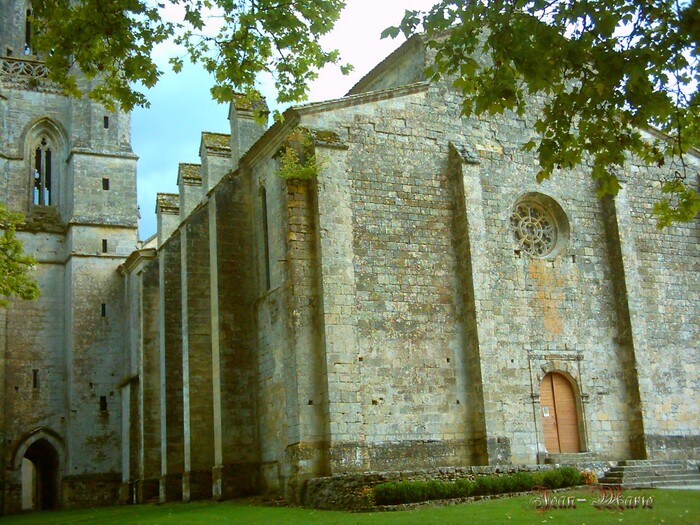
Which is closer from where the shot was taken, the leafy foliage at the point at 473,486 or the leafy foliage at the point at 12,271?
the leafy foliage at the point at 473,486

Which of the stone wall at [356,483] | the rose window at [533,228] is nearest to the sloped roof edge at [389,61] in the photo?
the rose window at [533,228]

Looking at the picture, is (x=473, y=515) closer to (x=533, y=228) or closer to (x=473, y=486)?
(x=473, y=486)

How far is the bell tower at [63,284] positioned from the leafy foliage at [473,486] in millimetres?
17659

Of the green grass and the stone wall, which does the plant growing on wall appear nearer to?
the stone wall

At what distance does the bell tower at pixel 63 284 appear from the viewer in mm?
30062

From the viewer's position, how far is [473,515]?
13.3 meters

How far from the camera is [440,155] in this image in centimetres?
2034

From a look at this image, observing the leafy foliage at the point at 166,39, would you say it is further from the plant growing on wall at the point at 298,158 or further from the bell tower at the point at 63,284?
the bell tower at the point at 63,284

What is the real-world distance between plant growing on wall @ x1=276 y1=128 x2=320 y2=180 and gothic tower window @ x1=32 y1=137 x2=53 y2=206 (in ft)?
57.0

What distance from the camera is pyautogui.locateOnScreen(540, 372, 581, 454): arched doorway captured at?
19.9m

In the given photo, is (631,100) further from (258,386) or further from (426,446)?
(258,386)

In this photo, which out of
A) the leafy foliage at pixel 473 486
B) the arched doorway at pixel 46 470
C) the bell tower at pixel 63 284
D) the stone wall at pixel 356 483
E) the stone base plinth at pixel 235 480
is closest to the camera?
the leafy foliage at pixel 473 486

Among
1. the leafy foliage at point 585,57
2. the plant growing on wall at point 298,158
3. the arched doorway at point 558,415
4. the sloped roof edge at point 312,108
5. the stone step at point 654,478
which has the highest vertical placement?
the sloped roof edge at point 312,108

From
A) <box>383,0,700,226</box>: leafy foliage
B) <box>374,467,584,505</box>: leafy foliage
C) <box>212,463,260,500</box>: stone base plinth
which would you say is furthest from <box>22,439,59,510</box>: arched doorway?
<box>383,0,700,226</box>: leafy foliage
